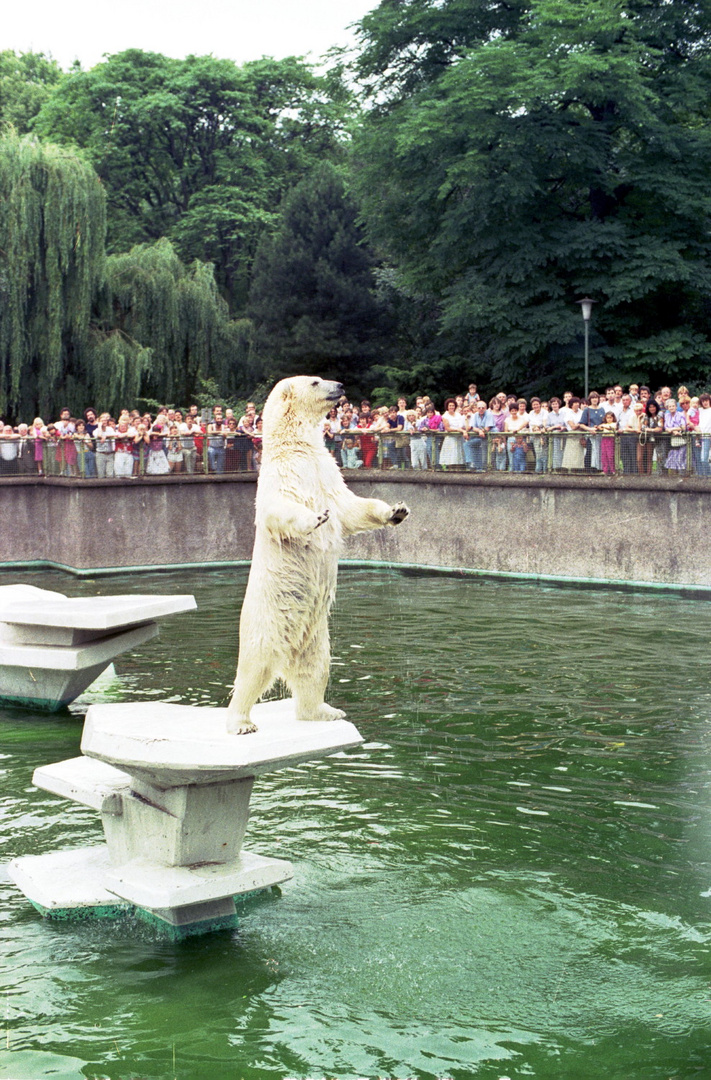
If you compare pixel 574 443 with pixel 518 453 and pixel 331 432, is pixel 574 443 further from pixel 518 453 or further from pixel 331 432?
pixel 331 432

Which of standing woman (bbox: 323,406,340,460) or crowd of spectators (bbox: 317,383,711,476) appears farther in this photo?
standing woman (bbox: 323,406,340,460)

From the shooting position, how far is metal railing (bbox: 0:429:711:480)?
20469 mm

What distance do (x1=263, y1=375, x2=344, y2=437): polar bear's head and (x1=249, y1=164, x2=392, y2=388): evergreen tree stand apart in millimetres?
32970

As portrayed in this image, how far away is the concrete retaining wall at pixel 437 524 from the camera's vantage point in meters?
20.6

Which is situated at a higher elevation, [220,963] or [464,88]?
[464,88]

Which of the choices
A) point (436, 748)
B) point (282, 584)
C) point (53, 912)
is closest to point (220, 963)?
point (53, 912)

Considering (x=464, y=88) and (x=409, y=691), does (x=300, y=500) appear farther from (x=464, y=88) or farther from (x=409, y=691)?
(x=464, y=88)

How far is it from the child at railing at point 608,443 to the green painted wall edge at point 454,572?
5.98 feet

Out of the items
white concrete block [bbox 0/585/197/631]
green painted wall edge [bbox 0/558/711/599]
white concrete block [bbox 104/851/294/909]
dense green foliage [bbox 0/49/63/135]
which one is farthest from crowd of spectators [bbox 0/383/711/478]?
dense green foliage [bbox 0/49/63/135]

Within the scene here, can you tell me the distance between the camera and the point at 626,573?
69.3ft

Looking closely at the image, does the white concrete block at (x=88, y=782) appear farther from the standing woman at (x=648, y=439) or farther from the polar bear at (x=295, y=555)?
the standing woman at (x=648, y=439)

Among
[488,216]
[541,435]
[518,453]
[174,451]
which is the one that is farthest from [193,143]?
[541,435]

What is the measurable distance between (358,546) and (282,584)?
18.6 meters

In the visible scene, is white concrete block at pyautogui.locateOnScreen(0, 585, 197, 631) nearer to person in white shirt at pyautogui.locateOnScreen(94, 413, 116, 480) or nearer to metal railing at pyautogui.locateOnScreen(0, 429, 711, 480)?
metal railing at pyautogui.locateOnScreen(0, 429, 711, 480)
